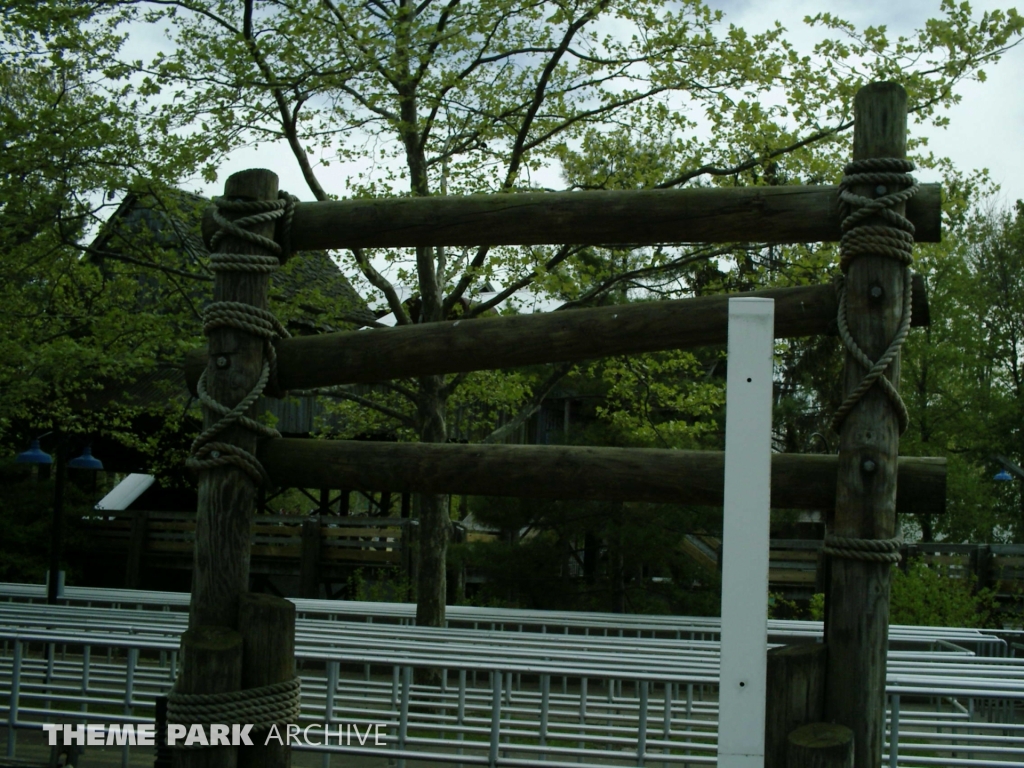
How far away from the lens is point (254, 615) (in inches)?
143

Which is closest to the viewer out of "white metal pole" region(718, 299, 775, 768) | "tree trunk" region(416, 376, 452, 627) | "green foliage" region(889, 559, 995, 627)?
"white metal pole" region(718, 299, 775, 768)

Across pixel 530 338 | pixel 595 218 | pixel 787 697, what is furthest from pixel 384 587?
pixel 787 697

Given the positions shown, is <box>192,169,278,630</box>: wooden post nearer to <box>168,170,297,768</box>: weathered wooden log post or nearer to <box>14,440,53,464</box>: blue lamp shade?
<box>168,170,297,768</box>: weathered wooden log post

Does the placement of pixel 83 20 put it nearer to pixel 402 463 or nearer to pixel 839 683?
pixel 402 463

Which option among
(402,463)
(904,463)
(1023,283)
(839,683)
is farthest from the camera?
(1023,283)

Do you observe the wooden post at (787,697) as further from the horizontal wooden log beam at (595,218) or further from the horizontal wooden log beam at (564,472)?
the horizontal wooden log beam at (595,218)

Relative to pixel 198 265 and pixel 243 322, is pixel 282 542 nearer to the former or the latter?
pixel 198 265

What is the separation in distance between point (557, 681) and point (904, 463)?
9190 millimetres

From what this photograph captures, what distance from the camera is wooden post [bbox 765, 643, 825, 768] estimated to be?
3.11 meters

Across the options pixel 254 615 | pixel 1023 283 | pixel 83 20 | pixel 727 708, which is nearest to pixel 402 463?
pixel 254 615

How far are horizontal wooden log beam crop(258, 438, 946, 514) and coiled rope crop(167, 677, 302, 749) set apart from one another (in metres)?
0.76

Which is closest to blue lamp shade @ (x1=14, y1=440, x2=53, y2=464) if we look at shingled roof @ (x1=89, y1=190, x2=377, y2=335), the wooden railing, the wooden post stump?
shingled roof @ (x1=89, y1=190, x2=377, y2=335)

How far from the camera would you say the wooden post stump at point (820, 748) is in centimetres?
295

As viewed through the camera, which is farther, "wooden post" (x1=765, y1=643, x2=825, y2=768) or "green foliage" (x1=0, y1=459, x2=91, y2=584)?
"green foliage" (x1=0, y1=459, x2=91, y2=584)
